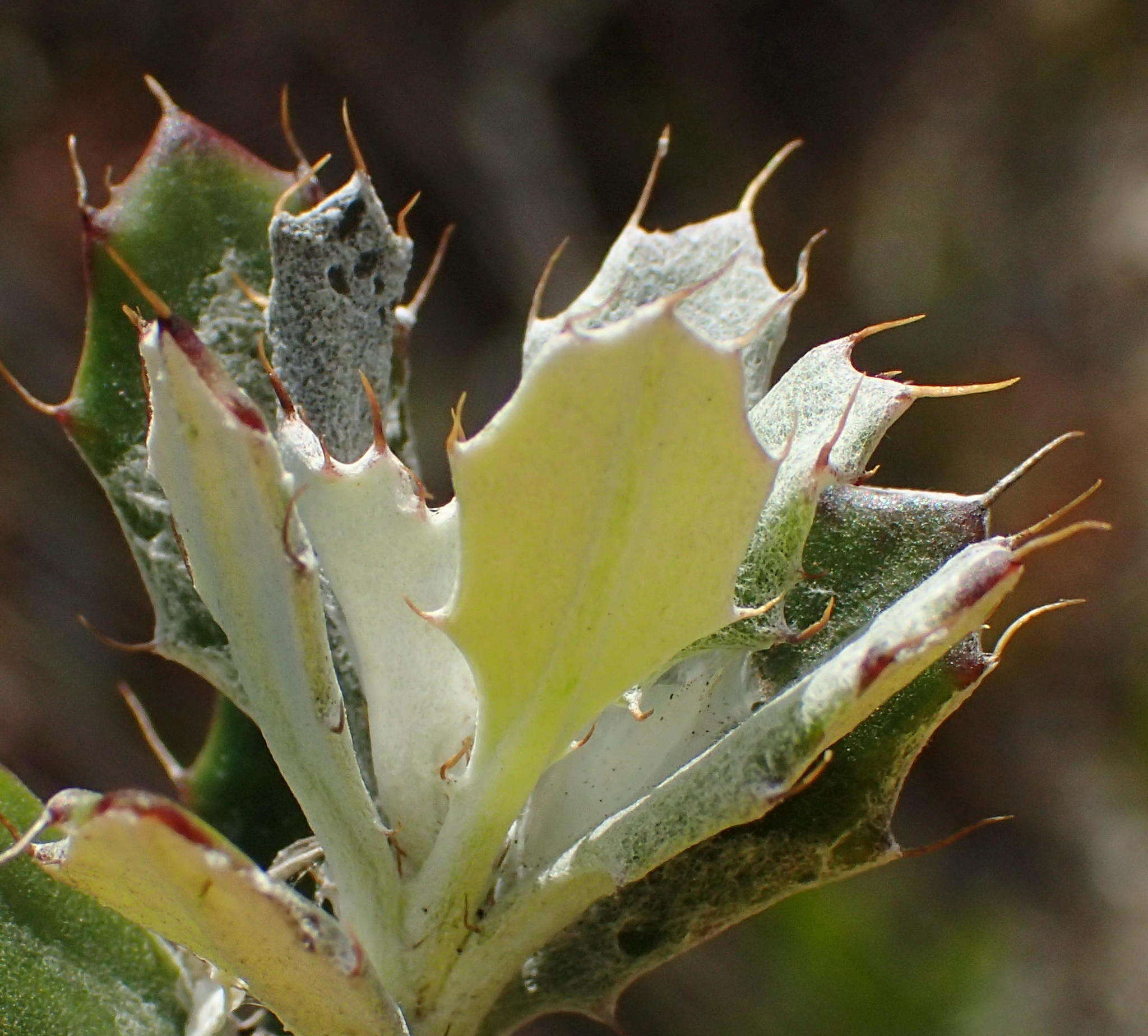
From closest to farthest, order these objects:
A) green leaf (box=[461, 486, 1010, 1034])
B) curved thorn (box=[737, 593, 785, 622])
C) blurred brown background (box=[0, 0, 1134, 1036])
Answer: curved thorn (box=[737, 593, 785, 622]) → green leaf (box=[461, 486, 1010, 1034]) → blurred brown background (box=[0, 0, 1134, 1036])

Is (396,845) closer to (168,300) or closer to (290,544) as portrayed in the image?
(290,544)

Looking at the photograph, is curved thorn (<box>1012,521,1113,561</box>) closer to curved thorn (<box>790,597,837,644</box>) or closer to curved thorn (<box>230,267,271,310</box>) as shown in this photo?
curved thorn (<box>790,597,837,644</box>)

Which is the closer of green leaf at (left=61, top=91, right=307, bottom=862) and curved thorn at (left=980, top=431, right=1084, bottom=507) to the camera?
curved thorn at (left=980, top=431, right=1084, bottom=507)

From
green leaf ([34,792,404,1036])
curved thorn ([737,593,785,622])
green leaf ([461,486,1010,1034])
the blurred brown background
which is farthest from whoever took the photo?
the blurred brown background

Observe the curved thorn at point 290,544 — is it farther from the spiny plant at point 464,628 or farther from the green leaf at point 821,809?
the green leaf at point 821,809

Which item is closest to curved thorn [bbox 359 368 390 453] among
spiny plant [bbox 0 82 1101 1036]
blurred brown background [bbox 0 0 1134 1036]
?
spiny plant [bbox 0 82 1101 1036]

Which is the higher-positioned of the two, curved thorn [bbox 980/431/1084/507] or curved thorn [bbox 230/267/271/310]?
curved thorn [bbox 230/267/271/310]

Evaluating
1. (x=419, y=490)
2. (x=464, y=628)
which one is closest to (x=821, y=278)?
(x=419, y=490)

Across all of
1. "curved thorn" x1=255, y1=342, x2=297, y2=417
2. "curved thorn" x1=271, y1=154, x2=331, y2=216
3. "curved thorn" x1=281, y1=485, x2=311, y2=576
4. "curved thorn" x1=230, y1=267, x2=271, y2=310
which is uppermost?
"curved thorn" x1=271, y1=154, x2=331, y2=216

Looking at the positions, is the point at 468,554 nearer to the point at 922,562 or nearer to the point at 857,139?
the point at 922,562
